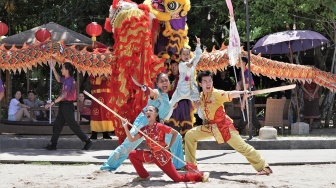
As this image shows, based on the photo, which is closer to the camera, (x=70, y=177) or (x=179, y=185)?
(x=179, y=185)

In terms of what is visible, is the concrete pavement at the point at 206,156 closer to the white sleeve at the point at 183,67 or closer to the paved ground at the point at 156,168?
the paved ground at the point at 156,168

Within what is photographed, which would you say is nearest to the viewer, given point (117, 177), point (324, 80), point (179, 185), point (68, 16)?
point (179, 185)

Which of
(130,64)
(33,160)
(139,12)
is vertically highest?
(139,12)

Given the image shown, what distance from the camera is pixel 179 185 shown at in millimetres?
8594

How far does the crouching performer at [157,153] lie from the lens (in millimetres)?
8727

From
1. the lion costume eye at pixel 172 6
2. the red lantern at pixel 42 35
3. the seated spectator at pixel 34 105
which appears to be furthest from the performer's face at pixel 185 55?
the seated spectator at pixel 34 105

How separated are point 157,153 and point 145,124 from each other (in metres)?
0.86

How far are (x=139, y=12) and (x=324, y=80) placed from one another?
24.0ft

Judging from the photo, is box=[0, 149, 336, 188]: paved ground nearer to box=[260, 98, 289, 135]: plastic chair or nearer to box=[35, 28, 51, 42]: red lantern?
box=[35, 28, 51, 42]: red lantern

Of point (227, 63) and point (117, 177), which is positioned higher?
point (227, 63)

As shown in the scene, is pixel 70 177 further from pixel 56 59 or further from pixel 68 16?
pixel 68 16

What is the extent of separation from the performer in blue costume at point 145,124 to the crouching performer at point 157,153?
627 mm

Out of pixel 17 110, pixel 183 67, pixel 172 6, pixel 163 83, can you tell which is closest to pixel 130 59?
pixel 183 67

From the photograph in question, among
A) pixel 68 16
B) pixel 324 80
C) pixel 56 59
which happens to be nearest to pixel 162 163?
pixel 56 59
